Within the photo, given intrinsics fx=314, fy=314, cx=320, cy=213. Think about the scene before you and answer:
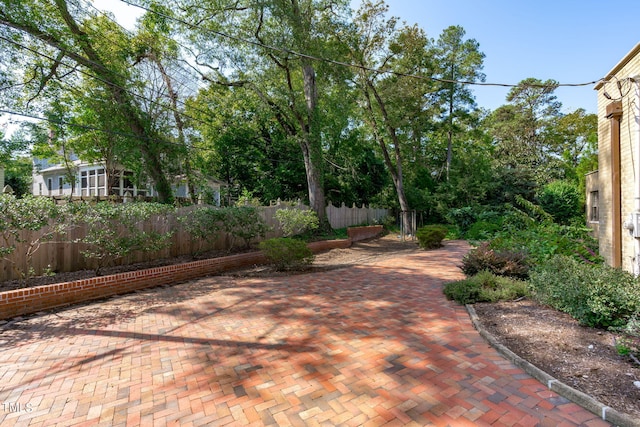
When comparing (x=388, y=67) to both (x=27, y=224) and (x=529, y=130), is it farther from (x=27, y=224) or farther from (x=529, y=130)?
(x=529, y=130)

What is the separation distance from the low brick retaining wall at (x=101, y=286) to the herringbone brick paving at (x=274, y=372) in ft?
→ 1.30

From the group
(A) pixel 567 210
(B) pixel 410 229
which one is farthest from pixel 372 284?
(A) pixel 567 210

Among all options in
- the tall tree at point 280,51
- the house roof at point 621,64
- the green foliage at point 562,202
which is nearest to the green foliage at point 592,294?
the house roof at point 621,64

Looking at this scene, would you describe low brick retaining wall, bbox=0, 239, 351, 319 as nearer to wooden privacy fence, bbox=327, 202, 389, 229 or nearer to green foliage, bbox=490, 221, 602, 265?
green foliage, bbox=490, 221, 602, 265

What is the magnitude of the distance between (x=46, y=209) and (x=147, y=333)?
3242mm

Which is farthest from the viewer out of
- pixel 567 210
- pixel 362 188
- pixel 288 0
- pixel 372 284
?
pixel 362 188

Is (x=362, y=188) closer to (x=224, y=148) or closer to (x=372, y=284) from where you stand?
(x=224, y=148)

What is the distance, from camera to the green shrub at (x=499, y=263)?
6.33 m

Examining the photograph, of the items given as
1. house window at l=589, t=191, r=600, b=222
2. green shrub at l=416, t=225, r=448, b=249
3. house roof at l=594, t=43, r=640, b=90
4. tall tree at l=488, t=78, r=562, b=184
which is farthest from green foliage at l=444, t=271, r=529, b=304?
tall tree at l=488, t=78, r=562, b=184

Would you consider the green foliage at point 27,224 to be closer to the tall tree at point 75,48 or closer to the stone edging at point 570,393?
the tall tree at point 75,48

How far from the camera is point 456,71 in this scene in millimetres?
23812

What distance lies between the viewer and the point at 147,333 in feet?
13.5

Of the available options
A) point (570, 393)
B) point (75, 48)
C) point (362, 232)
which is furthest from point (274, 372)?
point (362, 232)

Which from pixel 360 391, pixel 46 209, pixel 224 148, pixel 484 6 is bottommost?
pixel 360 391
